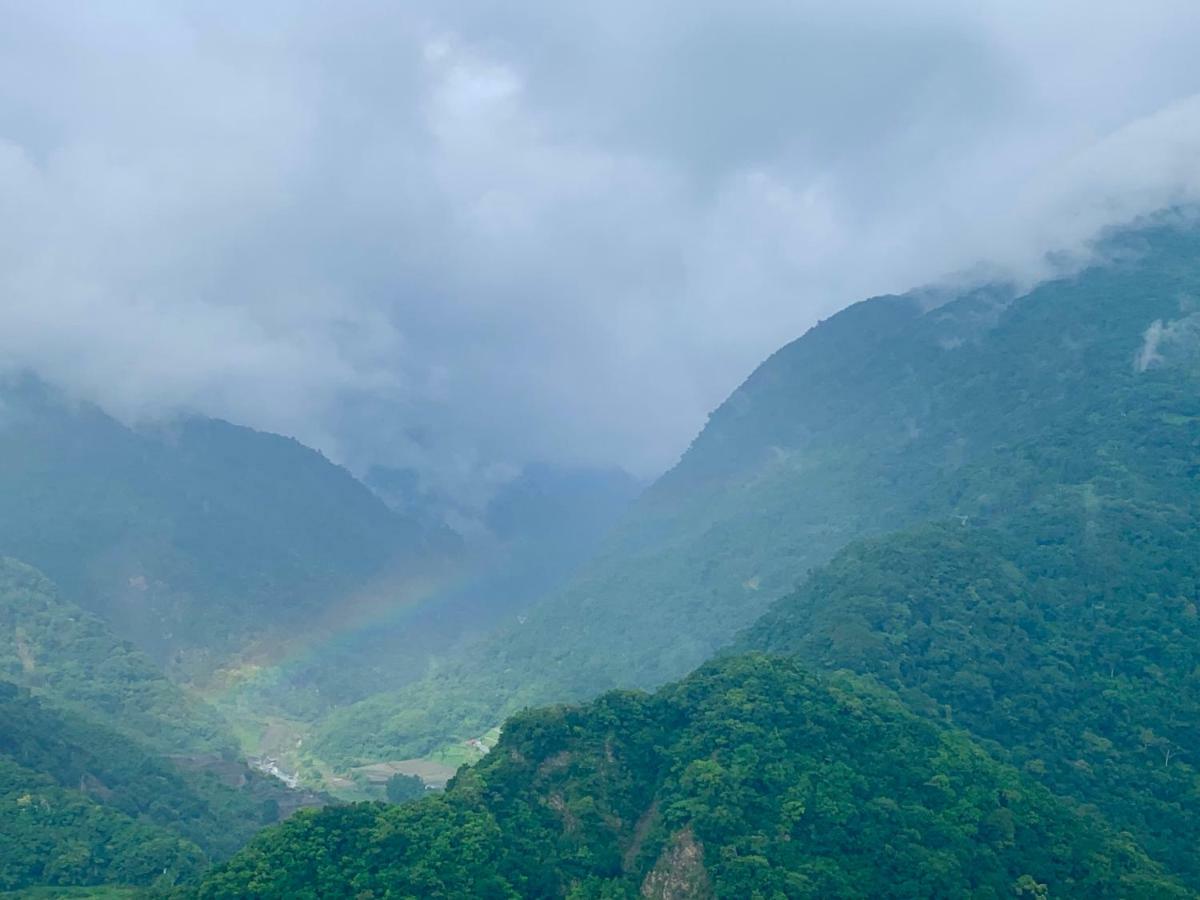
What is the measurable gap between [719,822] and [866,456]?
98656mm

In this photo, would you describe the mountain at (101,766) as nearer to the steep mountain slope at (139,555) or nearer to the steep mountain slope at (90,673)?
the steep mountain slope at (90,673)

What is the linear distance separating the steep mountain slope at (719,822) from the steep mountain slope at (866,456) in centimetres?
4241

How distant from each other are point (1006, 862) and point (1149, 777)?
1582 centimetres

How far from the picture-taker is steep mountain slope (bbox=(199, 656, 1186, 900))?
4984cm

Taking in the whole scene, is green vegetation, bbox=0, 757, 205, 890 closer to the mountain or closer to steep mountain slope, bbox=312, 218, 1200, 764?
the mountain

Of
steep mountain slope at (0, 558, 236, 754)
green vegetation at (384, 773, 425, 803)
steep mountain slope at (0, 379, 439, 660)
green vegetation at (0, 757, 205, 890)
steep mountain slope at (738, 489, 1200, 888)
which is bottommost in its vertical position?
steep mountain slope at (738, 489, 1200, 888)

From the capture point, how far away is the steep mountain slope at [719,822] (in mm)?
49844

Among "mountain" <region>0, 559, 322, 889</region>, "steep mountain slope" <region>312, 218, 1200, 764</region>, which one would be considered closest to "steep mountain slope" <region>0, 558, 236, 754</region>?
"mountain" <region>0, 559, 322, 889</region>

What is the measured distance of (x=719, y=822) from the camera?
5200cm

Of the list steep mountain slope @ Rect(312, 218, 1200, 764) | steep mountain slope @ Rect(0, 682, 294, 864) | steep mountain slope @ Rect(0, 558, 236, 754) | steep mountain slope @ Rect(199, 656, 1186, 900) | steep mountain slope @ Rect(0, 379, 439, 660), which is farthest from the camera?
steep mountain slope @ Rect(0, 379, 439, 660)

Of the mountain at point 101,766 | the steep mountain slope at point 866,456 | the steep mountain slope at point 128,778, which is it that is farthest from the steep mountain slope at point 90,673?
the steep mountain slope at point 128,778

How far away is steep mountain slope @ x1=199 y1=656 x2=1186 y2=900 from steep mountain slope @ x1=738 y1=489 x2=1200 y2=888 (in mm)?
6883

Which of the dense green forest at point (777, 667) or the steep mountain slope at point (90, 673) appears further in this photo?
the steep mountain slope at point (90, 673)

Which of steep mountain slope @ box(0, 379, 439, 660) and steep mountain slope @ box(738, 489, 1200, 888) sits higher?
steep mountain slope @ box(0, 379, 439, 660)
